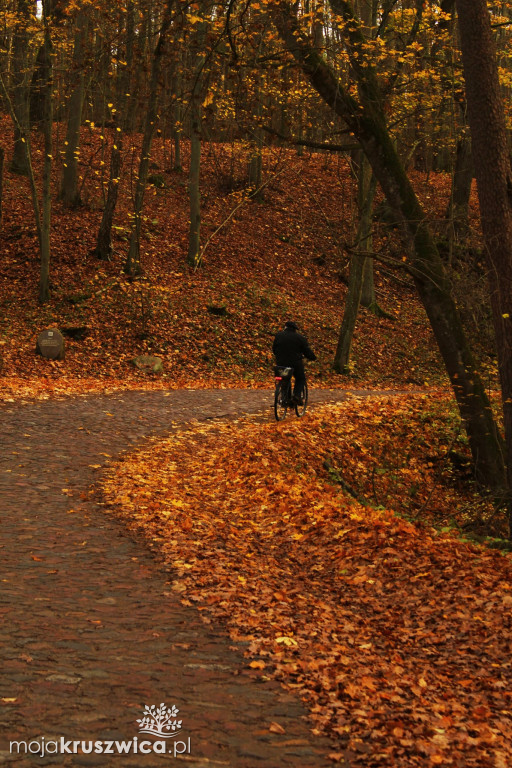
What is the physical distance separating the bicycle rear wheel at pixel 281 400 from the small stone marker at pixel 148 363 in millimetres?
6102

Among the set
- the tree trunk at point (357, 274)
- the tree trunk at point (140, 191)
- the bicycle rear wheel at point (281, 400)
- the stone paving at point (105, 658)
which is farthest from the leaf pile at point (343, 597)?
the tree trunk at point (357, 274)

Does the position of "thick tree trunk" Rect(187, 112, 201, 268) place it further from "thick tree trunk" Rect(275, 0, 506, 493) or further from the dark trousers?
"thick tree trunk" Rect(275, 0, 506, 493)

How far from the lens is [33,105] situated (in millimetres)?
31281

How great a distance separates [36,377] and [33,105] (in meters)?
18.3

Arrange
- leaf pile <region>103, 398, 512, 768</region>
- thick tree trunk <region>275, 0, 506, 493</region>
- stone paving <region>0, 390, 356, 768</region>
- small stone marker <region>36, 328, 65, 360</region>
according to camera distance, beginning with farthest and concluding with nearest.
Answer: small stone marker <region>36, 328, 65, 360</region>
thick tree trunk <region>275, 0, 506, 493</region>
leaf pile <region>103, 398, 512, 768</region>
stone paving <region>0, 390, 356, 768</region>

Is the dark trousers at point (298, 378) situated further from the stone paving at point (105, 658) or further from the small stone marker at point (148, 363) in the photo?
the stone paving at point (105, 658)

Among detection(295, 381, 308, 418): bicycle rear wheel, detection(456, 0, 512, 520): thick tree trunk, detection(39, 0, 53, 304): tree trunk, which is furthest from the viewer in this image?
detection(39, 0, 53, 304): tree trunk

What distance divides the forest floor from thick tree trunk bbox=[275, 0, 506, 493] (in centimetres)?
81

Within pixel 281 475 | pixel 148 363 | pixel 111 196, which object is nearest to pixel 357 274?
pixel 148 363

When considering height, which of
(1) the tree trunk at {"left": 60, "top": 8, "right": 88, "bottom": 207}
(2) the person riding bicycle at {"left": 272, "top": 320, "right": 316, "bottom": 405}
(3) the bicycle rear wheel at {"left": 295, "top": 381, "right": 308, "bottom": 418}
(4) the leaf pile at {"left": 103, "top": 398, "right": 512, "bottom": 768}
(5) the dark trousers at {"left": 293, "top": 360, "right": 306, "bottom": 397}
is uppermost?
(1) the tree trunk at {"left": 60, "top": 8, "right": 88, "bottom": 207}

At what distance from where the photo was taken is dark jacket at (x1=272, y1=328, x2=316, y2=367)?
14352mm

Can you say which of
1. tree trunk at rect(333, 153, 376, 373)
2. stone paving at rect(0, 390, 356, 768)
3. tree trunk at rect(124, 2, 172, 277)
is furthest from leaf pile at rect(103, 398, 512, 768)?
tree trunk at rect(333, 153, 376, 373)

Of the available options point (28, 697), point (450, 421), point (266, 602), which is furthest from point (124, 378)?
point (28, 697)

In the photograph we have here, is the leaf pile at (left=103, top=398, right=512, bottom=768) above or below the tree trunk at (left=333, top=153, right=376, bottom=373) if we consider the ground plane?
below
